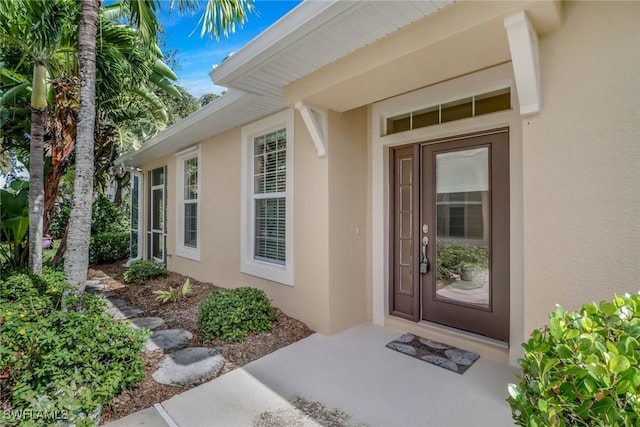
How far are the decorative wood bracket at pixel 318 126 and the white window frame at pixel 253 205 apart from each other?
0.67 metres

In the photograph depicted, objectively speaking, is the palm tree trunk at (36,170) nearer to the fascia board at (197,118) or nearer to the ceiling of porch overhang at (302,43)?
the fascia board at (197,118)

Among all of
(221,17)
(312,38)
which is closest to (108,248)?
(221,17)

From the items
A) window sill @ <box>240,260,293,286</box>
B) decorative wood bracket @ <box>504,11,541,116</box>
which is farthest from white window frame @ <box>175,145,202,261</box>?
decorative wood bracket @ <box>504,11,541,116</box>

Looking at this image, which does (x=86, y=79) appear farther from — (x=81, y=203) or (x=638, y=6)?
(x=638, y=6)

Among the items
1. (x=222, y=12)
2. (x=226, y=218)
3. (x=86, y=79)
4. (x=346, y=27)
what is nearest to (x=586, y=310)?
(x=346, y=27)

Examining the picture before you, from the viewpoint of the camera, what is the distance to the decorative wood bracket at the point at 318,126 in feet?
12.3

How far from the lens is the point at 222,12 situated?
381 centimetres

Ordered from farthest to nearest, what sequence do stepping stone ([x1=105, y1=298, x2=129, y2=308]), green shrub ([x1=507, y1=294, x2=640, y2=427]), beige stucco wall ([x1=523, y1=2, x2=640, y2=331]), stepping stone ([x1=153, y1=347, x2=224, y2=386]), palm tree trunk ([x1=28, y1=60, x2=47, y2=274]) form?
stepping stone ([x1=105, y1=298, x2=129, y2=308]), palm tree trunk ([x1=28, y1=60, x2=47, y2=274]), stepping stone ([x1=153, y1=347, x2=224, y2=386]), beige stucco wall ([x1=523, y1=2, x2=640, y2=331]), green shrub ([x1=507, y1=294, x2=640, y2=427])

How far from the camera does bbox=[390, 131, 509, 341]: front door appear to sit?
3.37m

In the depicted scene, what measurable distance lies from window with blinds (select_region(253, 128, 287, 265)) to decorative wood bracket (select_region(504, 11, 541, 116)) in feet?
10.5

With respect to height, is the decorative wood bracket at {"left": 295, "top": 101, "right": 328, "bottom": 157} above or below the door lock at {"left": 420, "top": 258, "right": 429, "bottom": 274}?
above

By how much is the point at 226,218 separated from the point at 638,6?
5.66 meters

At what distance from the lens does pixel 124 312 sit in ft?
16.7

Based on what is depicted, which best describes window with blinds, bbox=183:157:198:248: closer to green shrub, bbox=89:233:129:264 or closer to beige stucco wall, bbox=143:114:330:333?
beige stucco wall, bbox=143:114:330:333
